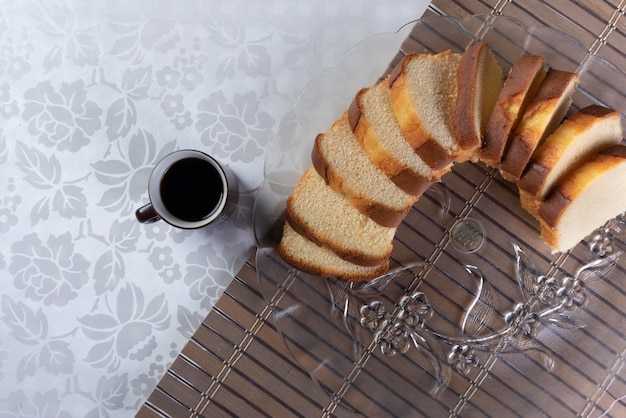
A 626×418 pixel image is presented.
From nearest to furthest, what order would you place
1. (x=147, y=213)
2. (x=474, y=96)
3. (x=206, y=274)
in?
(x=474, y=96)
(x=147, y=213)
(x=206, y=274)

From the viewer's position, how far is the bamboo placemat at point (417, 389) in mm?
1344

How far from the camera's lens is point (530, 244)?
4.43 ft

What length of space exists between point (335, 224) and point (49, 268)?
0.71m

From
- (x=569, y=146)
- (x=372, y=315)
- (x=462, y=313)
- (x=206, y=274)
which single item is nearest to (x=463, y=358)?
(x=462, y=313)

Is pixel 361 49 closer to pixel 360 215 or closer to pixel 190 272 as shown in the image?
pixel 360 215

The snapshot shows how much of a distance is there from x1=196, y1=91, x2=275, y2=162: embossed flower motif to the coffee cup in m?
0.14

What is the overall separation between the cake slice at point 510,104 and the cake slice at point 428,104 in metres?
0.06

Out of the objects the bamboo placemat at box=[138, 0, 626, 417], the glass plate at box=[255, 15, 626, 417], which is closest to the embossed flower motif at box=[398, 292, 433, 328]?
the glass plate at box=[255, 15, 626, 417]

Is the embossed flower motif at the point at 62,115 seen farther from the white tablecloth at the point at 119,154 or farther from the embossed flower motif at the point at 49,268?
the embossed flower motif at the point at 49,268

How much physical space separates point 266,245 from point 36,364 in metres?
0.64

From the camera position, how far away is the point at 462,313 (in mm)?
1351

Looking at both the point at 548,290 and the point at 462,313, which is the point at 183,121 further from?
the point at 548,290

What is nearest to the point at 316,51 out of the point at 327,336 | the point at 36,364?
the point at 327,336

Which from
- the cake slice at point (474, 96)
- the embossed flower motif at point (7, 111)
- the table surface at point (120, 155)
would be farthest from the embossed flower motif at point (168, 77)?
the cake slice at point (474, 96)
